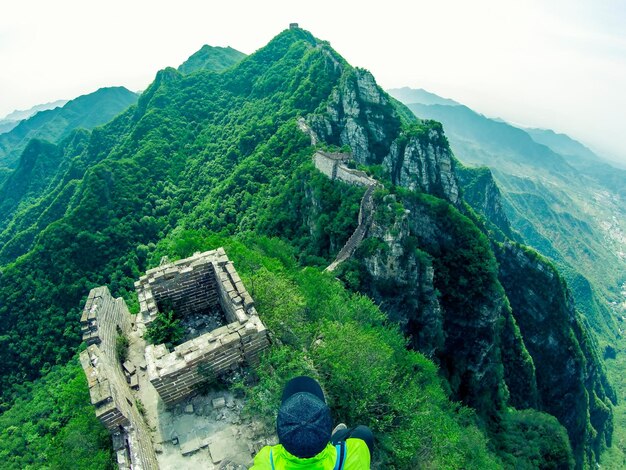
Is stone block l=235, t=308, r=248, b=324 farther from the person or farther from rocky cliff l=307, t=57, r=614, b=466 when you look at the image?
rocky cliff l=307, t=57, r=614, b=466

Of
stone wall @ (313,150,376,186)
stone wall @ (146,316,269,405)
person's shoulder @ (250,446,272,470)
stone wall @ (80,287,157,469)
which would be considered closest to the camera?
person's shoulder @ (250,446,272,470)

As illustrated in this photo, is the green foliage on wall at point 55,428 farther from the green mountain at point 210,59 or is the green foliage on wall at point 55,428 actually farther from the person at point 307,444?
the green mountain at point 210,59

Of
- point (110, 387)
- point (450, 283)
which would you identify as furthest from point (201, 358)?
point (450, 283)

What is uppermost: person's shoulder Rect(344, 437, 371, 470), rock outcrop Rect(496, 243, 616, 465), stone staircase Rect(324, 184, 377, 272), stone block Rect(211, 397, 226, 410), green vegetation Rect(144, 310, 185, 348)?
person's shoulder Rect(344, 437, 371, 470)

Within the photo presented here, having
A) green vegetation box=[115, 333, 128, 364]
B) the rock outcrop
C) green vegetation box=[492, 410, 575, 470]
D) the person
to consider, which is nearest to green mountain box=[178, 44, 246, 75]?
the rock outcrop

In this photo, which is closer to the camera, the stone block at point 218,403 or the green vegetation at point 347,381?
the stone block at point 218,403

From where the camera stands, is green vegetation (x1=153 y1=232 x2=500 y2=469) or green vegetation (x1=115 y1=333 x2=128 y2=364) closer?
green vegetation (x1=153 y1=232 x2=500 y2=469)

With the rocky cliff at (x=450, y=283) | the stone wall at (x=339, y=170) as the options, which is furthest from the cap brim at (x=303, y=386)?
the stone wall at (x=339, y=170)
